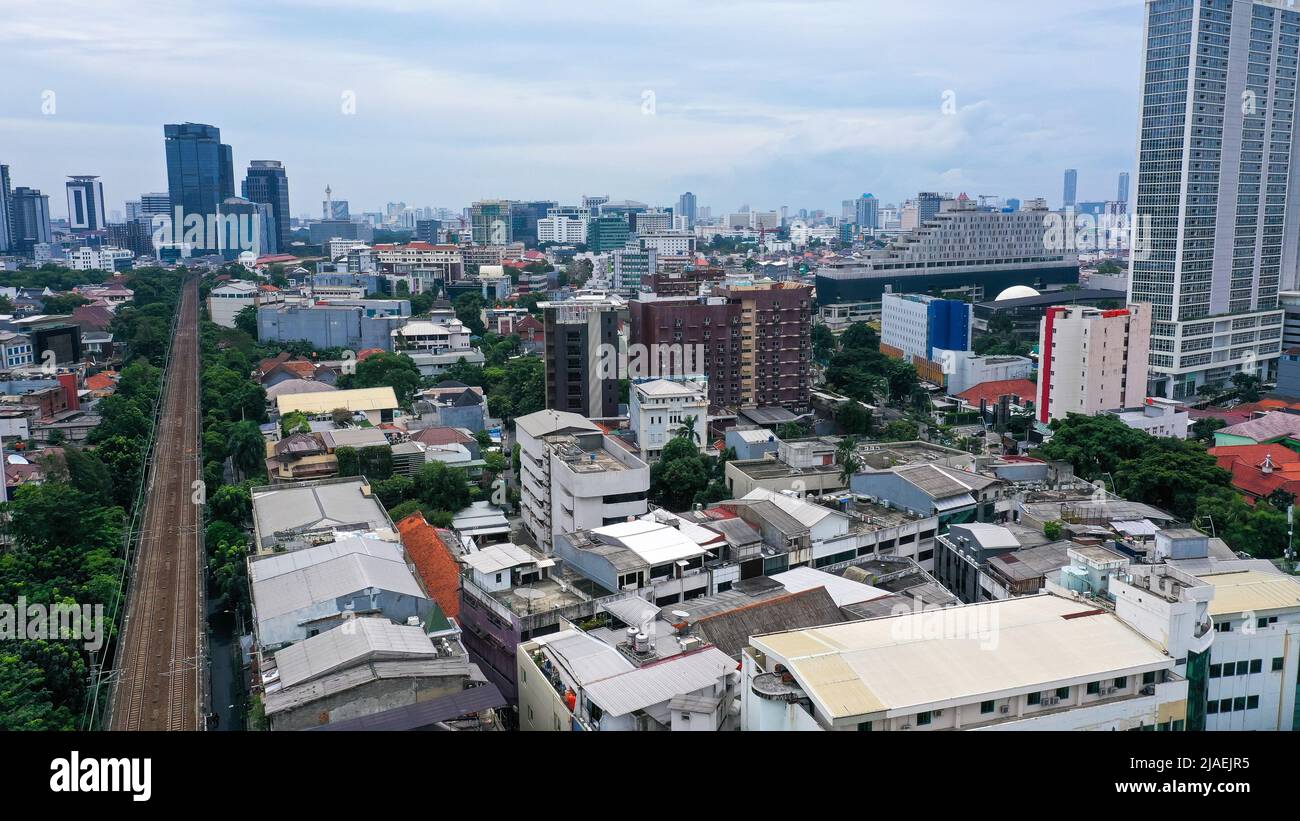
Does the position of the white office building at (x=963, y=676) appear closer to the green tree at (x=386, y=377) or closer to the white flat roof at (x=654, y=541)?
the white flat roof at (x=654, y=541)

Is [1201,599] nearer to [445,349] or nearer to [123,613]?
→ [123,613]

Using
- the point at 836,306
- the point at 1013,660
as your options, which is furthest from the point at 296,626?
the point at 836,306

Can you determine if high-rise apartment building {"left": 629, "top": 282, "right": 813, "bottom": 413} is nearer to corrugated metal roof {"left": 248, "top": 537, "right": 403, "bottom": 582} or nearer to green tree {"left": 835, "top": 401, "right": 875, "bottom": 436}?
green tree {"left": 835, "top": 401, "right": 875, "bottom": 436}

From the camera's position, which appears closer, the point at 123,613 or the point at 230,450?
the point at 123,613

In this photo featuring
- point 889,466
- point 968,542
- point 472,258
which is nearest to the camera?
point 968,542

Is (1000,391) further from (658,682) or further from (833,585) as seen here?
(658,682)

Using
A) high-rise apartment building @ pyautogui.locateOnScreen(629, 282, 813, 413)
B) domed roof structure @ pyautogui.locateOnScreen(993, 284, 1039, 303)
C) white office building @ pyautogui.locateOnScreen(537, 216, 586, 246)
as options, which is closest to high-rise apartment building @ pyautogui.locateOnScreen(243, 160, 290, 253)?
white office building @ pyautogui.locateOnScreen(537, 216, 586, 246)
